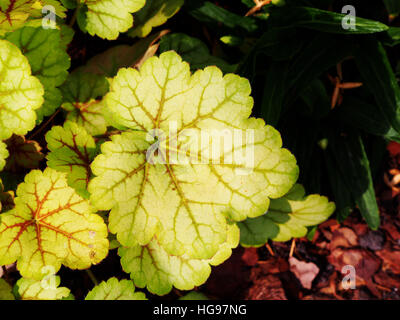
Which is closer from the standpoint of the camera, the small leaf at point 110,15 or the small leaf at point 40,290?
the small leaf at point 110,15

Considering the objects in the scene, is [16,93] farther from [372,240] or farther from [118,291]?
[372,240]

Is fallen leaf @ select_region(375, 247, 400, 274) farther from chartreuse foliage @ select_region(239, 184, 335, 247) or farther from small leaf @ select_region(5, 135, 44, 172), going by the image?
small leaf @ select_region(5, 135, 44, 172)

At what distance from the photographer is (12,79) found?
107cm

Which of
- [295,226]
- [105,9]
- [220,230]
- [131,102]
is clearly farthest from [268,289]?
[105,9]

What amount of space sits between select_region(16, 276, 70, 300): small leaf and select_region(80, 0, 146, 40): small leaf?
88 cm

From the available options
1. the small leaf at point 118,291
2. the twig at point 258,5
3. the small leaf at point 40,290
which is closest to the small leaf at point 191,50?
the twig at point 258,5

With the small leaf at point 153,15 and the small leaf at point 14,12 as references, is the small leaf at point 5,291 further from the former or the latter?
the small leaf at point 153,15

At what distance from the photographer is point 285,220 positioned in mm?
1567

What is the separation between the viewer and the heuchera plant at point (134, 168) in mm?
1022

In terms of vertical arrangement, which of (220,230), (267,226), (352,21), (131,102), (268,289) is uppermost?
(352,21)

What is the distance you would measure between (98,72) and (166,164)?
27.9 inches

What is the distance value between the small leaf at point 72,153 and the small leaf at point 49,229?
81 mm

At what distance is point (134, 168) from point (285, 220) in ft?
2.58

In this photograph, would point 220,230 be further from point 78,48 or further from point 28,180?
point 78,48
